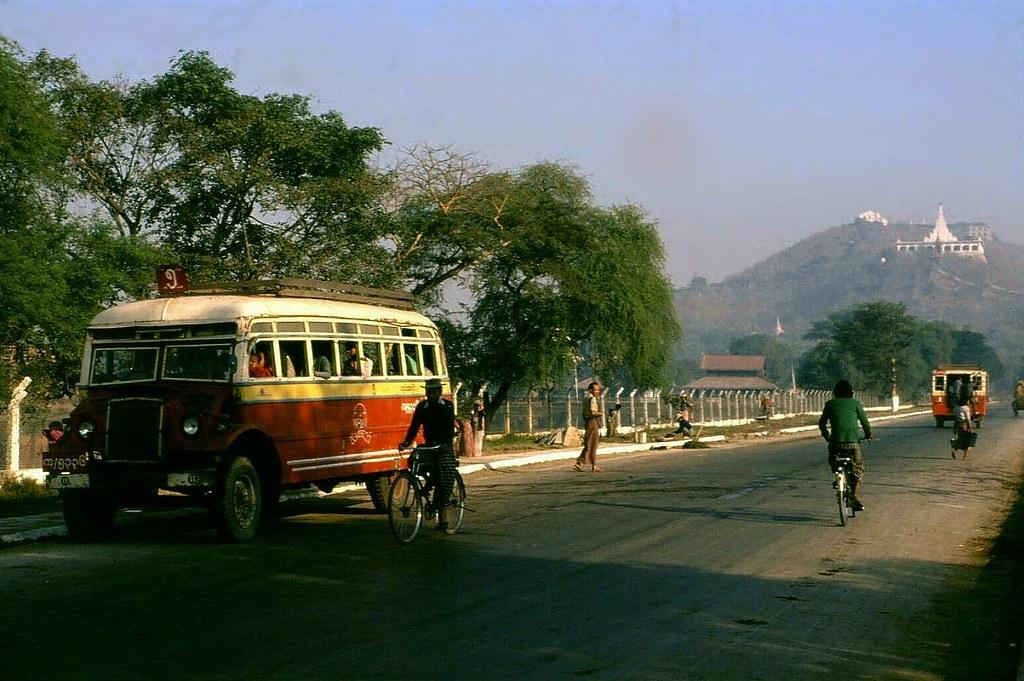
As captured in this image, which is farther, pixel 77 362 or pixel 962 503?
pixel 77 362

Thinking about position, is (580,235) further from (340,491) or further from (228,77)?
(340,491)

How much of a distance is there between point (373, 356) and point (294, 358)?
91.7 inches

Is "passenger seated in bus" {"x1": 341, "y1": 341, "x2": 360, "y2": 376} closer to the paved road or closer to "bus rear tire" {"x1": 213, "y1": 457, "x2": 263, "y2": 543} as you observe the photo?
the paved road

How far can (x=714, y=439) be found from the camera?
52625 mm

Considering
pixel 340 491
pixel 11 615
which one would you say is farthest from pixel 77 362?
pixel 11 615

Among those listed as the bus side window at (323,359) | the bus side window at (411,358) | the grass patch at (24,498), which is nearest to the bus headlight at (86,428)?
the bus side window at (323,359)

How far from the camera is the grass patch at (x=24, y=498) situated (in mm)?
19500

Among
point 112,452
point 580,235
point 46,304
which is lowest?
point 112,452

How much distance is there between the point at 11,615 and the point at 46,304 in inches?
534

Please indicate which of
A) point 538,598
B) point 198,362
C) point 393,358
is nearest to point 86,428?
point 198,362

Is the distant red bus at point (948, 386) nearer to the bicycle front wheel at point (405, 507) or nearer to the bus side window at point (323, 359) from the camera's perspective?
the bus side window at point (323, 359)

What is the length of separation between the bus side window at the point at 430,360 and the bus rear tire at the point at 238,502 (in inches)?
223

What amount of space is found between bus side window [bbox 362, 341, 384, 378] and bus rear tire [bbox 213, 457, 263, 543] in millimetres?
3423

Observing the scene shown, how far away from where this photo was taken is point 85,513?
16172 mm
